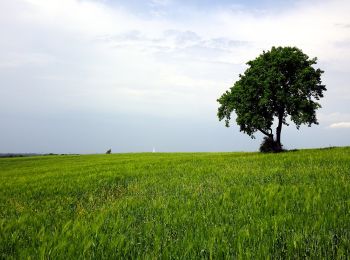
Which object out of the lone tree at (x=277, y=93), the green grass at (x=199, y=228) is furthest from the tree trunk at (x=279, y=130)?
the green grass at (x=199, y=228)

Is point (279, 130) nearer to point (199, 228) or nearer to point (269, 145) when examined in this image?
point (269, 145)

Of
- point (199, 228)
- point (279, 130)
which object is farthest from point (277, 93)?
point (199, 228)

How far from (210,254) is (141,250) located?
1.16 m

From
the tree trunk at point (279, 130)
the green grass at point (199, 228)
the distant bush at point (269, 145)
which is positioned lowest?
the green grass at point (199, 228)

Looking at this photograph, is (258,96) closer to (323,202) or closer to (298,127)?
(298,127)

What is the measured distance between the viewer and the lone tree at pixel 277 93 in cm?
4169

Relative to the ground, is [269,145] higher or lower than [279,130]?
lower

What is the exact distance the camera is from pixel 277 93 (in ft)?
136

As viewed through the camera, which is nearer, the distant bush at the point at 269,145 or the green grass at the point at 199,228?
the green grass at the point at 199,228

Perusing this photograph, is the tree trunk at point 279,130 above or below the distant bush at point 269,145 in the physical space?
above

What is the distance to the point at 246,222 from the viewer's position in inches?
272

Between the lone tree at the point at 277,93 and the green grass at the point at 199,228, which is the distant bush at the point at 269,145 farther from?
the green grass at the point at 199,228

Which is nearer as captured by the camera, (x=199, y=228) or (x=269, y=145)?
(x=199, y=228)

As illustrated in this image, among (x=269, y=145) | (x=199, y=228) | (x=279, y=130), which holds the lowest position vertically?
(x=199, y=228)
